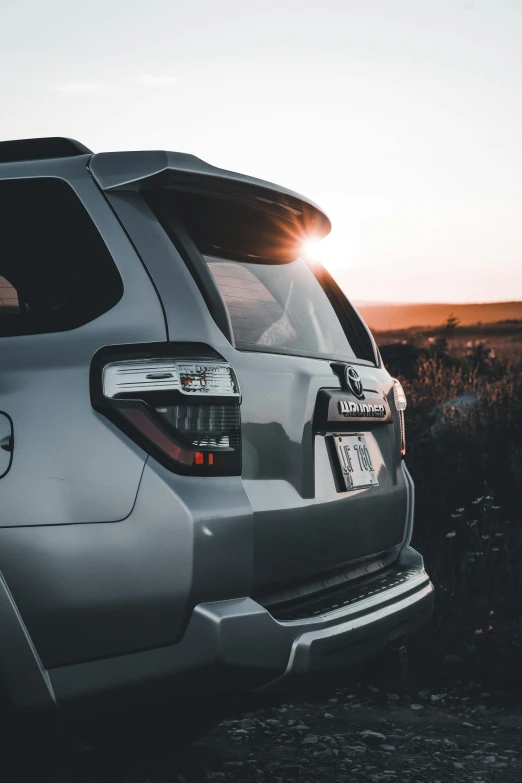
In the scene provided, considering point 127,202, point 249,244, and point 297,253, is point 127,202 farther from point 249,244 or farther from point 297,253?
point 297,253

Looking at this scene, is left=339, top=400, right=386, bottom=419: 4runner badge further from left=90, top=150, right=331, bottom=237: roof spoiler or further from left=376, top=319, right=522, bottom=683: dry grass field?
left=376, top=319, right=522, bottom=683: dry grass field

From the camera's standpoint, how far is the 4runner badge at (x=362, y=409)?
3.09m

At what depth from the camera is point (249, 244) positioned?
3215mm

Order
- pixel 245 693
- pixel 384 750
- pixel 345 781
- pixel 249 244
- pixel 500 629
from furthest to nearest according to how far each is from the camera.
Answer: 1. pixel 500 629
2. pixel 384 750
3. pixel 345 781
4. pixel 249 244
5. pixel 245 693

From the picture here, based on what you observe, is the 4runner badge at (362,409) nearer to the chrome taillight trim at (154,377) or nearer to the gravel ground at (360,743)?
the chrome taillight trim at (154,377)

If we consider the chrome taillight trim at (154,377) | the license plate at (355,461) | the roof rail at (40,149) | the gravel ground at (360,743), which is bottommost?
the gravel ground at (360,743)

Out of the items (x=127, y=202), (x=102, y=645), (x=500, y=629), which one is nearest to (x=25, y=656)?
(x=102, y=645)

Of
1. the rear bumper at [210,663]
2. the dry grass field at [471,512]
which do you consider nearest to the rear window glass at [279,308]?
the rear bumper at [210,663]

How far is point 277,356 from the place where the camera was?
2.85 meters

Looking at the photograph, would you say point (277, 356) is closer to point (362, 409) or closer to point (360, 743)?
point (362, 409)

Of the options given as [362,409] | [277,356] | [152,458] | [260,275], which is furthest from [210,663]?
[260,275]

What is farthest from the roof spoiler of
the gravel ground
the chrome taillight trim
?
the gravel ground

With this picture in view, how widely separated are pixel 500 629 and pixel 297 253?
2.62 meters

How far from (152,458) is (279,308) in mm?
1040
